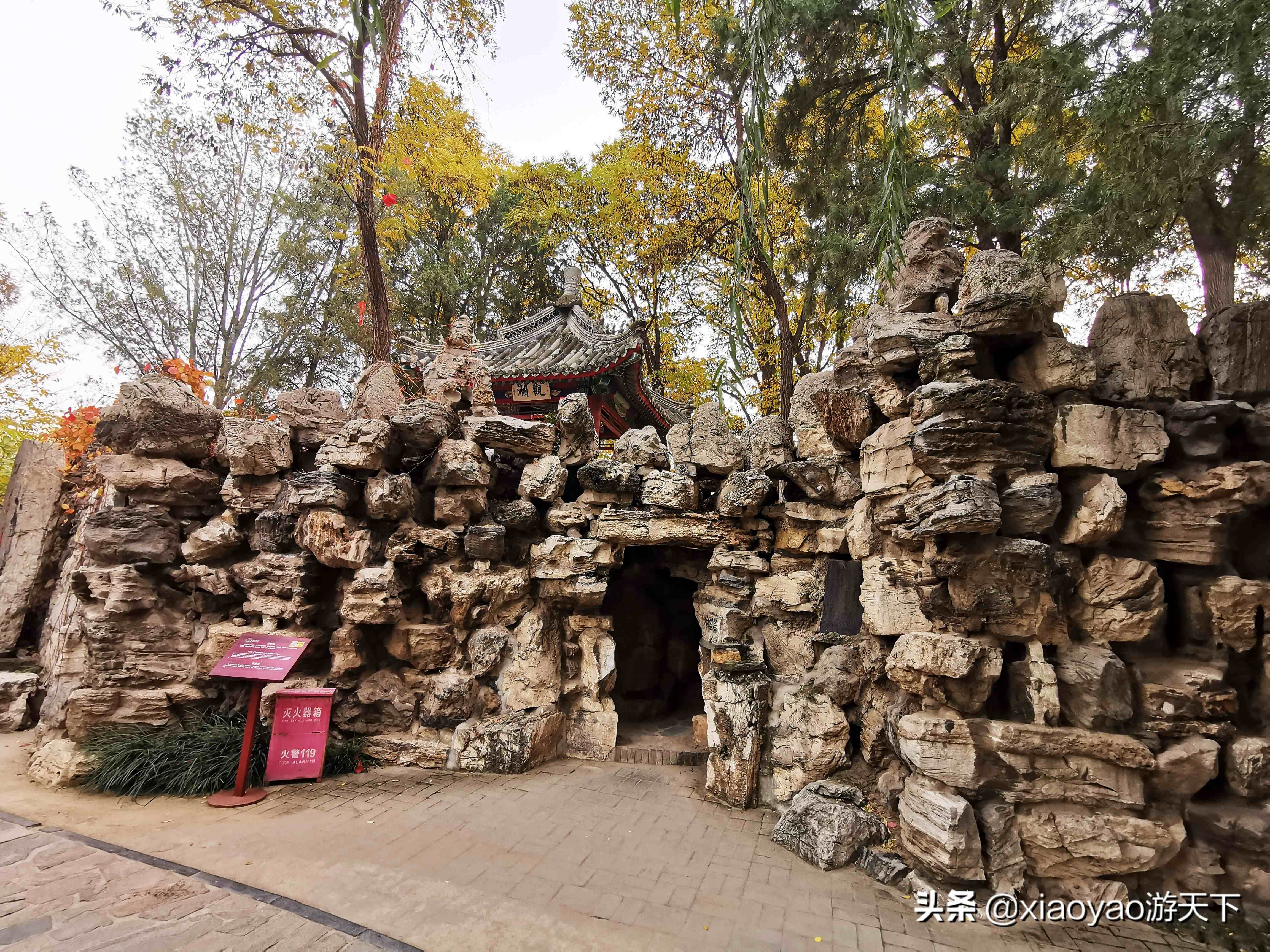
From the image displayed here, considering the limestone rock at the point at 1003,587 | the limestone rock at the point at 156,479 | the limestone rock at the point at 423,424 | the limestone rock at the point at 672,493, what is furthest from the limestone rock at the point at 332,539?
the limestone rock at the point at 1003,587

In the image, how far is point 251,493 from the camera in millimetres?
5988

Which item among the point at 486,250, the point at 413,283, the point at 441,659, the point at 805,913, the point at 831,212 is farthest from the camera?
the point at 486,250

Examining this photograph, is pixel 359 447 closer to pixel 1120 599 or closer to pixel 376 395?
pixel 376 395

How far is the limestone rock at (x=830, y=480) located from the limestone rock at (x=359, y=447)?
4106mm

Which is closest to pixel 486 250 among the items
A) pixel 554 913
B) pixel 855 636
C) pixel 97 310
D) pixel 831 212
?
pixel 97 310

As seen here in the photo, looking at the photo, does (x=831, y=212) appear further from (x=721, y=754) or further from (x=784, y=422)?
(x=721, y=754)

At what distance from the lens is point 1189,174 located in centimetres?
367

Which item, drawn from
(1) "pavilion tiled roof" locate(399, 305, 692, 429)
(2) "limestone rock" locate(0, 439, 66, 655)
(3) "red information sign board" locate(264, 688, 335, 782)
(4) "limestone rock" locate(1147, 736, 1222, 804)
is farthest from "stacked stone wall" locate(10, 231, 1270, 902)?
(1) "pavilion tiled roof" locate(399, 305, 692, 429)

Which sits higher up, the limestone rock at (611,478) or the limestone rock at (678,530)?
the limestone rock at (611,478)

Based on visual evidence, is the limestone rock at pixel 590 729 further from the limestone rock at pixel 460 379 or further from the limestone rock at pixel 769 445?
the limestone rock at pixel 460 379

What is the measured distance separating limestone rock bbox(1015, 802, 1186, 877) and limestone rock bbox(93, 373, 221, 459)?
778 cm

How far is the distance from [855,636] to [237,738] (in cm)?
555

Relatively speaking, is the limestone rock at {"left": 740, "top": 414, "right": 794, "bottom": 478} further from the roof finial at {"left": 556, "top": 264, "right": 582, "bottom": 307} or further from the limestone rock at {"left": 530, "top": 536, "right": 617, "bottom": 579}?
the roof finial at {"left": 556, "top": 264, "right": 582, "bottom": 307}

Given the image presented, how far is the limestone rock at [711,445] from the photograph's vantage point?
5.90 metres
